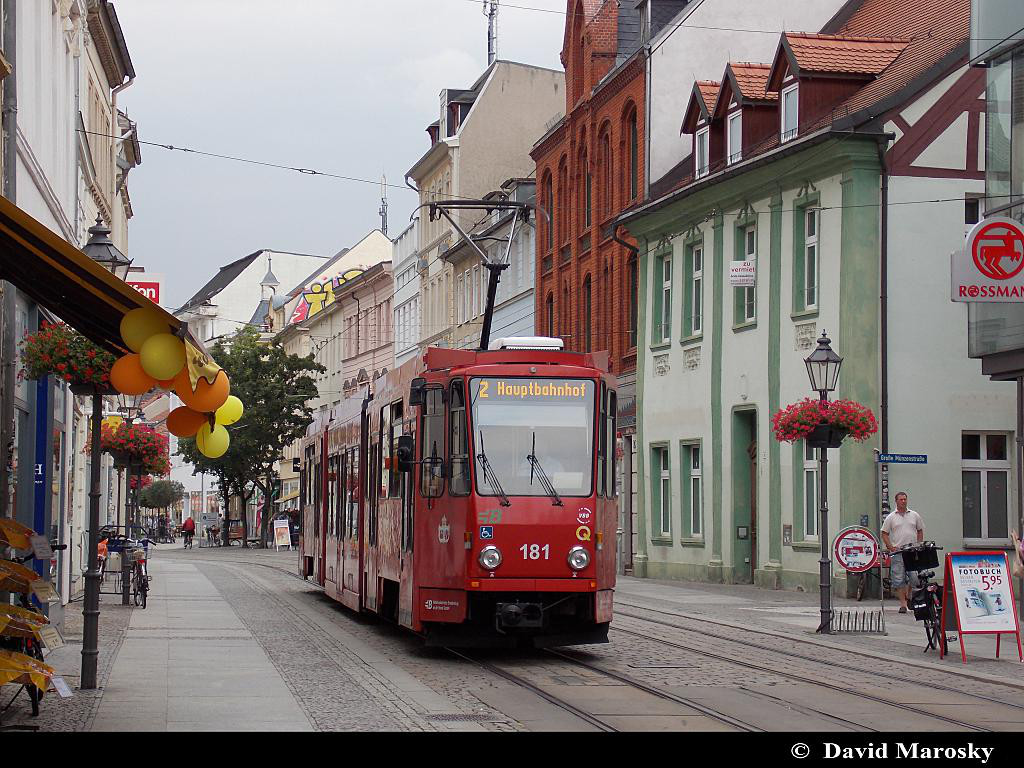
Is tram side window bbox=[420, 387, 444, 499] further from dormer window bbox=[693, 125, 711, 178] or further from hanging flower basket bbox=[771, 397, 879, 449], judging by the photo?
Result: dormer window bbox=[693, 125, 711, 178]

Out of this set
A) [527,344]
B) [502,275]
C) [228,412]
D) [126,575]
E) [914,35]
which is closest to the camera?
[228,412]

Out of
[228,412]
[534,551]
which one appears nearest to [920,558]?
[534,551]

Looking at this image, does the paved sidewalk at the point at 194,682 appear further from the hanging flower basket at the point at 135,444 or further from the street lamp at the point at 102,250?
the street lamp at the point at 102,250

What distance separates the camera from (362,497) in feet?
73.1

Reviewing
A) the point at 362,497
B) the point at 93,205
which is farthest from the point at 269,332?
the point at 362,497

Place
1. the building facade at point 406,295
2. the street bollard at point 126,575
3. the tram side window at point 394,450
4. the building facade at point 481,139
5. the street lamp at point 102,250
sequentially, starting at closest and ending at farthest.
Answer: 1. the tram side window at point 394,450
2. the street lamp at point 102,250
3. the street bollard at point 126,575
4. the building facade at point 481,139
5. the building facade at point 406,295

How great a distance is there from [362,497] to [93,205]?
1893cm

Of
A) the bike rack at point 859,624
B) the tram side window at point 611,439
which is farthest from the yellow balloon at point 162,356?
the bike rack at point 859,624

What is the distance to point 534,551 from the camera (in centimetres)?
1680

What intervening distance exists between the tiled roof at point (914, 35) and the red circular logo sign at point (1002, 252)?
925 centimetres

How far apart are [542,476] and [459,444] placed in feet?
3.02

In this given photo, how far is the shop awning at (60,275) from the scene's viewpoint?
10.6 meters

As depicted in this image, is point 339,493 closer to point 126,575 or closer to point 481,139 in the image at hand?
point 126,575
